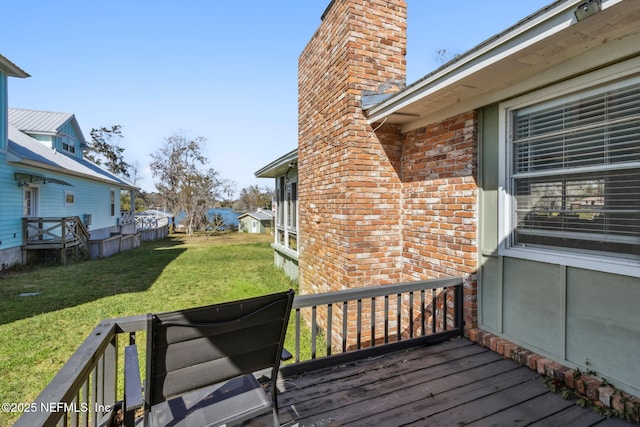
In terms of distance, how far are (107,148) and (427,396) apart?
3472 centimetres

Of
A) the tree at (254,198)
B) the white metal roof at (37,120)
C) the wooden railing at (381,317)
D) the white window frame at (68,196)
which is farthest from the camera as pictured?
the tree at (254,198)

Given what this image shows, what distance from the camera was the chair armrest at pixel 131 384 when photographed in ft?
4.39

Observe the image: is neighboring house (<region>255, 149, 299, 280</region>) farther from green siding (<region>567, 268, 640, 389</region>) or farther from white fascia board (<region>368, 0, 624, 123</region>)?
green siding (<region>567, 268, 640, 389</region>)

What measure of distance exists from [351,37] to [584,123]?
3.04m

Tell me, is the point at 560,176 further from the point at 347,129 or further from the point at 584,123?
the point at 347,129

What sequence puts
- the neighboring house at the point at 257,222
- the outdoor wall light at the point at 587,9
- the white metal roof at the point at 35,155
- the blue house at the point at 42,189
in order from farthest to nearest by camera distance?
the neighboring house at the point at 257,222 → the white metal roof at the point at 35,155 → the blue house at the point at 42,189 → the outdoor wall light at the point at 587,9

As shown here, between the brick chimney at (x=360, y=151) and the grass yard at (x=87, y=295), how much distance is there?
2.14 metres

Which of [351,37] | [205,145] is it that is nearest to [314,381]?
[351,37]

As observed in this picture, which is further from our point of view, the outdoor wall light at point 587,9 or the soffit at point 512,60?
the soffit at point 512,60

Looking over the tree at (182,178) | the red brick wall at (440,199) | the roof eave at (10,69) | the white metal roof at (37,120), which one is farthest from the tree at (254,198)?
the red brick wall at (440,199)

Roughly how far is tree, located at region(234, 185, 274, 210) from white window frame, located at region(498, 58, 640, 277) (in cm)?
3708

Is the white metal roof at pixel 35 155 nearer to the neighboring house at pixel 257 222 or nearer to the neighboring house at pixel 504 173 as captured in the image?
the neighboring house at pixel 504 173

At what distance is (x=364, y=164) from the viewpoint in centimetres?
427

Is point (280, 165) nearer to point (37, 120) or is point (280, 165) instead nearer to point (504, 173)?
point (504, 173)
